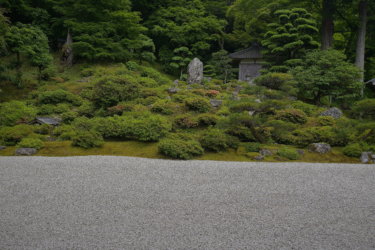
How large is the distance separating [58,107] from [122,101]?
2.85 meters

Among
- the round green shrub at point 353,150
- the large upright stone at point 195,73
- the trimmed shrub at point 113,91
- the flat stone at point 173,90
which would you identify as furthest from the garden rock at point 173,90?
the round green shrub at point 353,150

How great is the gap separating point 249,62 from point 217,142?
16.3 meters

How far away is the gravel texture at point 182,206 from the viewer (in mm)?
3377

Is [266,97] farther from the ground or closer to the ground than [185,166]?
farther from the ground

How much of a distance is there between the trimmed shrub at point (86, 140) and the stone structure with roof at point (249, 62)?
16.5m

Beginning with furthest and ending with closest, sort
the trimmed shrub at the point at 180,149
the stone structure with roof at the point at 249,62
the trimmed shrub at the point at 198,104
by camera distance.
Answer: the stone structure with roof at the point at 249,62
the trimmed shrub at the point at 198,104
the trimmed shrub at the point at 180,149

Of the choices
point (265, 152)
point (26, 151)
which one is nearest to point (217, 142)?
point (265, 152)

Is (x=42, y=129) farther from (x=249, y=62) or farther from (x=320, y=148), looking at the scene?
(x=249, y=62)

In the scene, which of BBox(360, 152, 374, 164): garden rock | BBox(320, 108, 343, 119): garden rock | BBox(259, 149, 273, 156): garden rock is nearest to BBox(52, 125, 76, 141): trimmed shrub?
BBox(259, 149, 273, 156): garden rock

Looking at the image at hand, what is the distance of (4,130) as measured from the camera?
8.69 metres

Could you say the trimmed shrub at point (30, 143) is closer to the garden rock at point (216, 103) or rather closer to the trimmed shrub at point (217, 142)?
the trimmed shrub at point (217, 142)

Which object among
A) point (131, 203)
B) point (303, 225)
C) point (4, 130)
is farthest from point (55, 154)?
point (303, 225)

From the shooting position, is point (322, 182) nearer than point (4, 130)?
Yes

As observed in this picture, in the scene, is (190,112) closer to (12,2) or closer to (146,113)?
(146,113)
